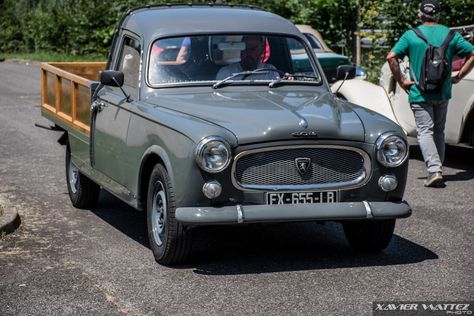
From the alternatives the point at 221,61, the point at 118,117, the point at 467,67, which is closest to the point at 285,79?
the point at 221,61

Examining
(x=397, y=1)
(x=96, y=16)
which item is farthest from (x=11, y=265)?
(x=96, y=16)

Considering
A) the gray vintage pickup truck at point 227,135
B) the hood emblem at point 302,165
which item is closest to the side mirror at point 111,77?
the gray vintage pickup truck at point 227,135

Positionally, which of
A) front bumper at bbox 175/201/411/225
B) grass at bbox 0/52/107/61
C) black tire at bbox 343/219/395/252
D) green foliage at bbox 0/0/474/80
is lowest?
grass at bbox 0/52/107/61

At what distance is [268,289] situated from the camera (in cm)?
651

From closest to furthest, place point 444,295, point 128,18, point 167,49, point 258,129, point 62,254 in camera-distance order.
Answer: point 444,295, point 258,129, point 62,254, point 167,49, point 128,18

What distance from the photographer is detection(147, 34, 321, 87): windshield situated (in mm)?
8188

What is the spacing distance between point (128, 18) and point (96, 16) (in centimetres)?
2498

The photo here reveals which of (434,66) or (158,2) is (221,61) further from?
(158,2)

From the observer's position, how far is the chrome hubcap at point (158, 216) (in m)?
7.23

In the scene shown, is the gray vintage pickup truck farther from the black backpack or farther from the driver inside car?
the black backpack

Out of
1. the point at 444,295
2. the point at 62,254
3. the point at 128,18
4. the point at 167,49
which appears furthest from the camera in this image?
the point at 128,18

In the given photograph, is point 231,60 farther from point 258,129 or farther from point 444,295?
point 444,295

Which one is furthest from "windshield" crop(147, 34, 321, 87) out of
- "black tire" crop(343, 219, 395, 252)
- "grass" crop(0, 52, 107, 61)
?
"grass" crop(0, 52, 107, 61)

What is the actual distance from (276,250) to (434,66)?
350 centimetres
